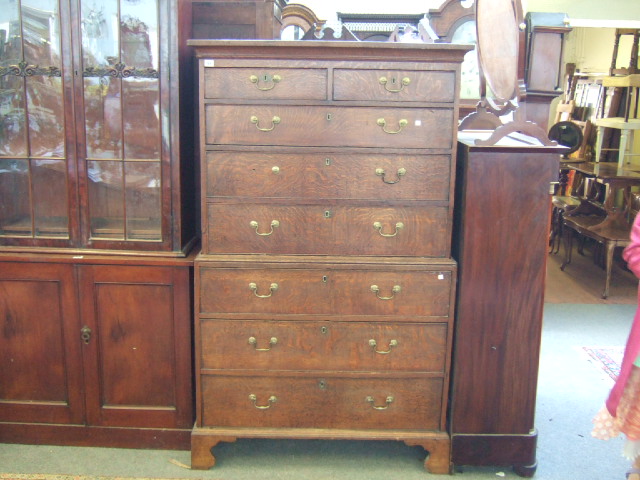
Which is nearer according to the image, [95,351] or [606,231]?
[95,351]

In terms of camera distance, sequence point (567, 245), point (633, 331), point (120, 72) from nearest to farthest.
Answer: point (633, 331)
point (120, 72)
point (567, 245)

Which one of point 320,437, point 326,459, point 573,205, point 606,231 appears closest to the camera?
point 320,437

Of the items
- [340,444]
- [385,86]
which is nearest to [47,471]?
[340,444]

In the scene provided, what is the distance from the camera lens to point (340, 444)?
272cm

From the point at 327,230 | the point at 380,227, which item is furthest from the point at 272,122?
the point at 380,227

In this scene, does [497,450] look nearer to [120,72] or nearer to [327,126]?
[327,126]

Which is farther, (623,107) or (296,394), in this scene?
(623,107)

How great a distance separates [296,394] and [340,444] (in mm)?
407

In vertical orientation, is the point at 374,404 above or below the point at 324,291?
below

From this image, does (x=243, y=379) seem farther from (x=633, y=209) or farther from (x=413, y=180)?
(x=633, y=209)

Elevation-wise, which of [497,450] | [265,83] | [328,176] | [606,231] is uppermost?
[265,83]

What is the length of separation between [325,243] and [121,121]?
87 cm

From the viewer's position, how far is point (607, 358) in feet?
12.0

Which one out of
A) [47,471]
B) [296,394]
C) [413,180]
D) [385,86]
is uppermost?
[385,86]
